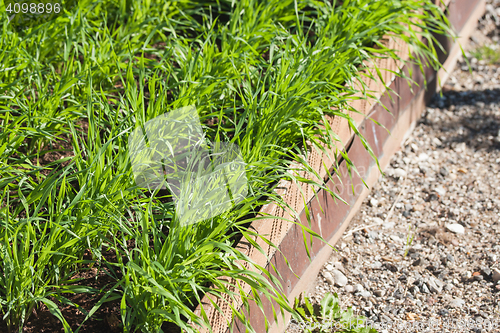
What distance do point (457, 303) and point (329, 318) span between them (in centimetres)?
57

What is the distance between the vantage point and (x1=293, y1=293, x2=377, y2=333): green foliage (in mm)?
1929

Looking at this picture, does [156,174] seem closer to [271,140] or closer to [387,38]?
[271,140]

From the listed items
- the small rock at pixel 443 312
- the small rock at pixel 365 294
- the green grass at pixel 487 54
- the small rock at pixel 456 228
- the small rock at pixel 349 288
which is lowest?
the small rock at pixel 349 288

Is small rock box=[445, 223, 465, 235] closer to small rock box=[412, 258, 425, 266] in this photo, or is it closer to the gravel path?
the gravel path

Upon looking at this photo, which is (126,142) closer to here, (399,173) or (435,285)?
(435,285)

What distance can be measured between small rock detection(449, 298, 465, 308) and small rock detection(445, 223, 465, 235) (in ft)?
1.39

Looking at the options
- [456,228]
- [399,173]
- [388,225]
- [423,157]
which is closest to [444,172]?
[423,157]

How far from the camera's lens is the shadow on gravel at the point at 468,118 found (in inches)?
116

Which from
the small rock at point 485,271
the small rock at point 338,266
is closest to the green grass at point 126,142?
the small rock at point 338,266

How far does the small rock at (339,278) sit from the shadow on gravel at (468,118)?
1226mm

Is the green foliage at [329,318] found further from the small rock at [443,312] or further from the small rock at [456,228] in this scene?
the small rock at [456,228]

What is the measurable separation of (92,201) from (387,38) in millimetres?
1826

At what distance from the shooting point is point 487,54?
140 inches

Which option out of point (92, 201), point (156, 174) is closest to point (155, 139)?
point (156, 174)
